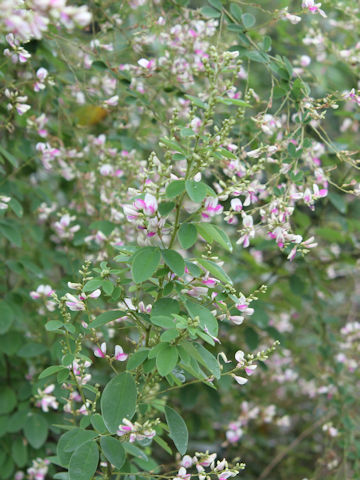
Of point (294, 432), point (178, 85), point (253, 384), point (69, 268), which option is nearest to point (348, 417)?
point (253, 384)

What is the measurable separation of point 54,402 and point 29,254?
913mm

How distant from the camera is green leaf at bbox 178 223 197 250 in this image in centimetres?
109

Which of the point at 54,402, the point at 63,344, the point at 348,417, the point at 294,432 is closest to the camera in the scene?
the point at 63,344

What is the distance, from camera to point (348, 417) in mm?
2289

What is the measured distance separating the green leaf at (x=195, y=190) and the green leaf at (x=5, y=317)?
3.49 ft

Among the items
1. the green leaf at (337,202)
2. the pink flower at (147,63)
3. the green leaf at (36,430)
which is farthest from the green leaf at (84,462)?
the green leaf at (337,202)

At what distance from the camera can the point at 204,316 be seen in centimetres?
110

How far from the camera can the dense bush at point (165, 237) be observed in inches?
44.3

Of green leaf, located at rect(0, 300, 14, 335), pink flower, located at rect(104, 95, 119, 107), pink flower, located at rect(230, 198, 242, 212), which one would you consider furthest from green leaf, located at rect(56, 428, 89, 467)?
pink flower, located at rect(104, 95, 119, 107)

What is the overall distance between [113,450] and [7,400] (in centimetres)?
99

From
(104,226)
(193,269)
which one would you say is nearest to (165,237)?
(104,226)

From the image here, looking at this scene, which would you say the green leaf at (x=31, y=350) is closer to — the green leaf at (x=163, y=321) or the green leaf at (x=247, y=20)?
the green leaf at (x=163, y=321)

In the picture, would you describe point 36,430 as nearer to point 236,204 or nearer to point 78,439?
point 78,439

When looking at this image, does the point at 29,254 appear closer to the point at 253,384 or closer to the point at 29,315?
the point at 29,315
